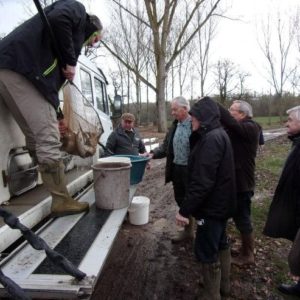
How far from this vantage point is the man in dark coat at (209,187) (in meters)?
3.33

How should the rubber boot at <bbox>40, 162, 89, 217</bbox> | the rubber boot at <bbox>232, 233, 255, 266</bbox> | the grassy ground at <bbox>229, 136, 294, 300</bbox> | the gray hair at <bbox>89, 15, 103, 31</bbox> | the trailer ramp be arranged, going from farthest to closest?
the rubber boot at <bbox>232, 233, 255, 266</bbox> < the grassy ground at <bbox>229, 136, 294, 300</bbox> < the gray hair at <bbox>89, 15, 103, 31</bbox> < the rubber boot at <bbox>40, 162, 89, 217</bbox> < the trailer ramp

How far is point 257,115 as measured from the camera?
4434cm

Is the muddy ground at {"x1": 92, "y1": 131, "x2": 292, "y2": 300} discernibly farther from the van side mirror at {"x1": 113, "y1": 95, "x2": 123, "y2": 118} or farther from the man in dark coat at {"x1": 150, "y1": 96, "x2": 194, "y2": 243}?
the van side mirror at {"x1": 113, "y1": 95, "x2": 123, "y2": 118}

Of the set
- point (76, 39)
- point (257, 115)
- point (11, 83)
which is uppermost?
point (76, 39)

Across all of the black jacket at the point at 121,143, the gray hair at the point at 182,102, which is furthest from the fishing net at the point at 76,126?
the black jacket at the point at 121,143

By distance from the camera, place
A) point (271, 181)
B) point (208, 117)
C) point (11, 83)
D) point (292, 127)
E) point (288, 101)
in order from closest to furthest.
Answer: point (11, 83), point (208, 117), point (292, 127), point (271, 181), point (288, 101)

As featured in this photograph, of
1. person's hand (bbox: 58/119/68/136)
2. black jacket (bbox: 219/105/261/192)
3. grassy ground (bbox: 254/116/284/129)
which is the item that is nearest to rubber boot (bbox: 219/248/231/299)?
black jacket (bbox: 219/105/261/192)

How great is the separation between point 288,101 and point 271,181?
28032 millimetres

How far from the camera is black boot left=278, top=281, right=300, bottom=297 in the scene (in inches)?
159

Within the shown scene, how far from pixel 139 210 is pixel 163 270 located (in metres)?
1.45

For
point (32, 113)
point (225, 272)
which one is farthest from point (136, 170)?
point (32, 113)

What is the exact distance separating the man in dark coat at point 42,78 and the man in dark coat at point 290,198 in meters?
2.06

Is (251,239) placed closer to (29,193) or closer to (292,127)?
(292,127)

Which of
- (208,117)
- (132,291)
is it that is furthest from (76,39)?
(132,291)
